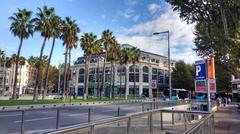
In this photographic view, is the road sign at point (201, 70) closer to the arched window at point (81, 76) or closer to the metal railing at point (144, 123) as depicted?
the metal railing at point (144, 123)

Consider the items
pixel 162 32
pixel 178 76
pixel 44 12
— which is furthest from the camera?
→ pixel 178 76

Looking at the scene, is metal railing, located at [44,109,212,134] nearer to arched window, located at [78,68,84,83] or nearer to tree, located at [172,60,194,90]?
tree, located at [172,60,194,90]

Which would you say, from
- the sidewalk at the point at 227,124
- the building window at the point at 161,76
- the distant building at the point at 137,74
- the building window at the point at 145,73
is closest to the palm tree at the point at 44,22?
the sidewalk at the point at 227,124

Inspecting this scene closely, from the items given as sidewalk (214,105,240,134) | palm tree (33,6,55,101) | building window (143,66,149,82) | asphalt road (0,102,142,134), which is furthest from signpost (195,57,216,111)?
building window (143,66,149,82)

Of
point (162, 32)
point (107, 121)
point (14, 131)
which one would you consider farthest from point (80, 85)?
point (107, 121)

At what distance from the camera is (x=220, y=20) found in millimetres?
11023

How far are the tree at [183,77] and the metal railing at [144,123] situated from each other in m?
78.9

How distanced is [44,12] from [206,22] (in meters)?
33.1

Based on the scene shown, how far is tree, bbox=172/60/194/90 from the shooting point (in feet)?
283

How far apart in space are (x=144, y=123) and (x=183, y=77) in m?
82.1

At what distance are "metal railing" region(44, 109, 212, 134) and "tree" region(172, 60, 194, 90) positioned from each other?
78924 millimetres

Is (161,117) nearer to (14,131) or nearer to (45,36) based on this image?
(14,131)

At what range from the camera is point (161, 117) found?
9141 millimetres

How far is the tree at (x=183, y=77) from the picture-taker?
8625cm
